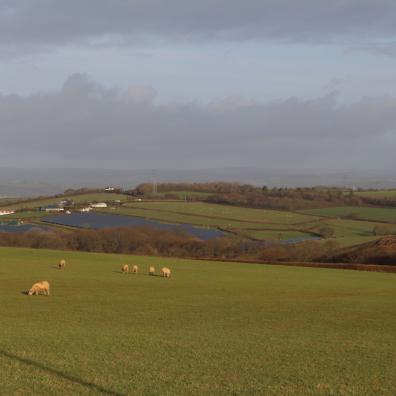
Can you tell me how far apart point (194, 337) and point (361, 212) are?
84612 mm

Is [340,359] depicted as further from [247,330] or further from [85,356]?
[85,356]

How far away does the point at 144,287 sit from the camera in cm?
3238

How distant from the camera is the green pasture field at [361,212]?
306ft

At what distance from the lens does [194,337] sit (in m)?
18.0

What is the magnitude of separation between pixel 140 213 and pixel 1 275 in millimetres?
61824

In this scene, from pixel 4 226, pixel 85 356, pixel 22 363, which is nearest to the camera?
pixel 22 363

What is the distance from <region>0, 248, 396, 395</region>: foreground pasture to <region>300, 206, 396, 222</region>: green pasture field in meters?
59.2

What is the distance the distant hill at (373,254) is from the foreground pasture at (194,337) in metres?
22.6

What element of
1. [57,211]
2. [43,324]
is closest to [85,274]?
[43,324]

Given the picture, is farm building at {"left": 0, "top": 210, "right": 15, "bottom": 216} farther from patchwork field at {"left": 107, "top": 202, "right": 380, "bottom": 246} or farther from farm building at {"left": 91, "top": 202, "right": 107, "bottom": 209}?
patchwork field at {"left": 107, "top": 202, "right": 380, "bottom": 246}

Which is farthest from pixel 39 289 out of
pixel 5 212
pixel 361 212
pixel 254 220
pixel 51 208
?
pixel 5 212

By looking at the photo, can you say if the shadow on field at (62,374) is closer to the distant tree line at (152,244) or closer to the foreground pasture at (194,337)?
the foreground pasture at (194,337)

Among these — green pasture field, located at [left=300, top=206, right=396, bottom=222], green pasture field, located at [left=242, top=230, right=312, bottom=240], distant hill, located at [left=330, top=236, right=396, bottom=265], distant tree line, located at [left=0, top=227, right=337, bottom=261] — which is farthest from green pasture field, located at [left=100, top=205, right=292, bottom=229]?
distant hill, located at [left=330, top=236, right=396, bottom=265]

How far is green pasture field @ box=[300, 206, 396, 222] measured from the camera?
9325 cm
